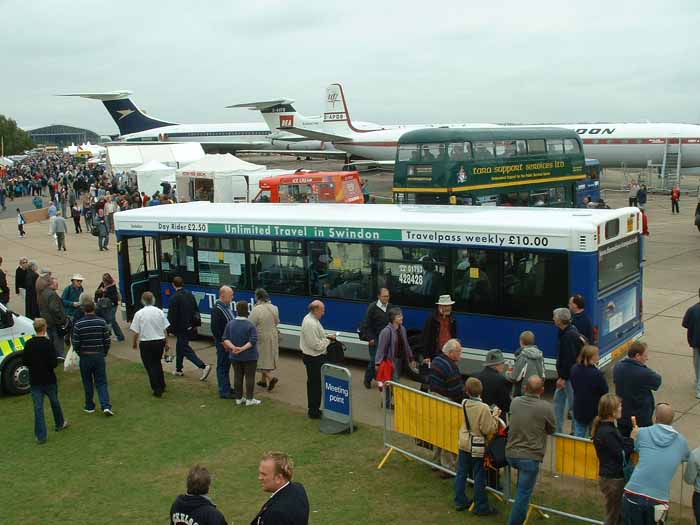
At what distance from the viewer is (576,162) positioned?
89.5ft

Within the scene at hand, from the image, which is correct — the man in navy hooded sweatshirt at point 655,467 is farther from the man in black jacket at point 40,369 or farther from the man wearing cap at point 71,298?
the man wearing cap at point 71,298

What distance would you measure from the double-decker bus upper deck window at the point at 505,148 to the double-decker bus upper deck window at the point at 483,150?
1.25 feet

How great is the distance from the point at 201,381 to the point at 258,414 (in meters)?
2.09

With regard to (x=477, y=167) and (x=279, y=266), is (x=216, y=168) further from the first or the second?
(x=279, y=266)

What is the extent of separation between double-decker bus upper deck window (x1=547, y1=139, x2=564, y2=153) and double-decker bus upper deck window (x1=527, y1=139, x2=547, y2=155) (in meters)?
0.34

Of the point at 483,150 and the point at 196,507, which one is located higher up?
the point at 483,150

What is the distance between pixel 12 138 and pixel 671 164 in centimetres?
12953

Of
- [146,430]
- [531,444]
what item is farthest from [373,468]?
[146,430]

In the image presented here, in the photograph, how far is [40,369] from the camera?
937cm

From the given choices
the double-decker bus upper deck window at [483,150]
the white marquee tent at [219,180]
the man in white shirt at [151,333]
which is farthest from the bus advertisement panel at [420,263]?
the white marquee tent at [219,180]

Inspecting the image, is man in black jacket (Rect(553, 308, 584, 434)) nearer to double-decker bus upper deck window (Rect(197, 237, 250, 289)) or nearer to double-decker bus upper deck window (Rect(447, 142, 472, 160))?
double-decker bus upper deck window (Rect(197, 237, 250, 289))

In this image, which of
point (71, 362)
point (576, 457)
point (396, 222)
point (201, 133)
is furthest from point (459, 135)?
point (201, 133)

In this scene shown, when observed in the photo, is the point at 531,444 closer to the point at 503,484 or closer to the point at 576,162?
the point at 503,484

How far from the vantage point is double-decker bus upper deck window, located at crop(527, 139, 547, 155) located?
82.4 feet
